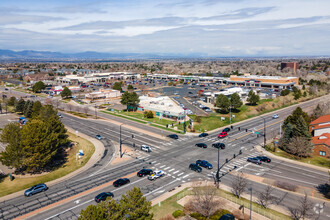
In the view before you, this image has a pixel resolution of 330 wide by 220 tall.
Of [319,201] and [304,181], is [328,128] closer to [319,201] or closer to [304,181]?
[304,181]

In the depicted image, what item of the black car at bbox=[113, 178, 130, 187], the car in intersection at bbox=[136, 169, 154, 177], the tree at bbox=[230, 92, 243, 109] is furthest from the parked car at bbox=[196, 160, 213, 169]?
the tree at bbox=[230, 92, 243, 109]

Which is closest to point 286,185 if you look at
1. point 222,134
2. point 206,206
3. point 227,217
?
point 227,217

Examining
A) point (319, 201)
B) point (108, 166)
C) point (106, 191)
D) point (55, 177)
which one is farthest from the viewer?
point (108, 166)

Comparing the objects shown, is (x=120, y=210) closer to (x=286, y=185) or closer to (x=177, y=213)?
(x=177, y=213)

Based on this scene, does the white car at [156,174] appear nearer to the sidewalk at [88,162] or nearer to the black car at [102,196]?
the black car at [102,196]

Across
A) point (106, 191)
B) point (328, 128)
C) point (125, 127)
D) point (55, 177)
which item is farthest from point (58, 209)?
point (328, 128)

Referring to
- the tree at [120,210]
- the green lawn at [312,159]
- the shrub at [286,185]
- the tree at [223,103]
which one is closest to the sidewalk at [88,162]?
the tree at [120,210]
